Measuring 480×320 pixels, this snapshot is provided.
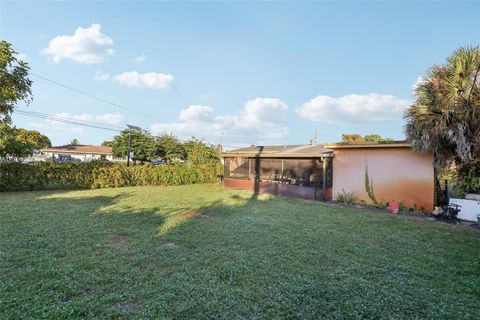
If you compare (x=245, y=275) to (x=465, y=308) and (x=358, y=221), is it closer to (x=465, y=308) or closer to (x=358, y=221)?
(x=465, y=308)

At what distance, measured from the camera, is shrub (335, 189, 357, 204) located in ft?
34.0

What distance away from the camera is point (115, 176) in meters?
13.5

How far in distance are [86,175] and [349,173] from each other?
12.5m

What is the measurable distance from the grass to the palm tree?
259cm

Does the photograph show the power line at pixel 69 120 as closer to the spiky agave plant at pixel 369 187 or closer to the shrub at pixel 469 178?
the spiky agave plant at pixel 369 187

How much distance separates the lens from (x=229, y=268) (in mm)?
3496

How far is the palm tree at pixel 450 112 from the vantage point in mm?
7176

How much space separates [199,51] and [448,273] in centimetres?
1388

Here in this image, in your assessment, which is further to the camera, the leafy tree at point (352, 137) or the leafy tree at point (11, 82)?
the leafy tree at point (352, 137)

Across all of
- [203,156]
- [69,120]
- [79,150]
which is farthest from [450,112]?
[79,150]

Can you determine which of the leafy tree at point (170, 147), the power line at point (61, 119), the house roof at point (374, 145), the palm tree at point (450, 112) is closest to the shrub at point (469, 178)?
the palm tree at point (450, 112)

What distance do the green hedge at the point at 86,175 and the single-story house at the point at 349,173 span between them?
4735 mm

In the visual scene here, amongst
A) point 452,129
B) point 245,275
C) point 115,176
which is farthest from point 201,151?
point 245,275

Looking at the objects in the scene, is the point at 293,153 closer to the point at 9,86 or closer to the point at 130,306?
the point at 130,306
